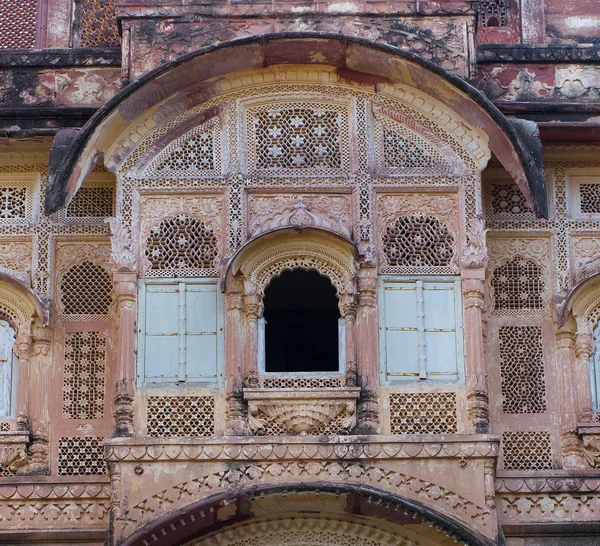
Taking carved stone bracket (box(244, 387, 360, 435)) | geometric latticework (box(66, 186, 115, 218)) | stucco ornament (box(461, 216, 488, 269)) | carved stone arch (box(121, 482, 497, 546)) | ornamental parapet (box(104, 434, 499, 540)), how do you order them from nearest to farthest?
carved stone arch (box(121, 482, 497, 546)) < ornamental parapet (box(104, 434, 499, 540)) < carved stone bracket (box(244, 387, 360, 435)) < stucco ornament (box(461, 216, 488, 269)) < geometric latticework (box(66, 186, 115, 218))

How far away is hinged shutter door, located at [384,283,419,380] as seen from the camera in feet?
44.5

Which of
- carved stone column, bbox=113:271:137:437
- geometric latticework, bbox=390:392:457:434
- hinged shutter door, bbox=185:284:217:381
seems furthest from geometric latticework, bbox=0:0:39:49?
geometric latticework, bbox=390:392:457:434

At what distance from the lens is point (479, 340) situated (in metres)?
13.6

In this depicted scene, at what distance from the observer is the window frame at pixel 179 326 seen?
13.5 meters

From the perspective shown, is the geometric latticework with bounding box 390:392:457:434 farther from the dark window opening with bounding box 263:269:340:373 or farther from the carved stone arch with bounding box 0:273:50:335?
the dark window opening with bounding box 263:269:340:373

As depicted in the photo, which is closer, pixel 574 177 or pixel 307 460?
pixel 307 460

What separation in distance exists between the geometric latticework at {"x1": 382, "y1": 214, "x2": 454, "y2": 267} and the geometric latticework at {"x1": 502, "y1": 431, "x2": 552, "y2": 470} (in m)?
1.41

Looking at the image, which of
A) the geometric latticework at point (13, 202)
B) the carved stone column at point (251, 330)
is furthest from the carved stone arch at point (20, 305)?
the carved stone column at point (251, 330)

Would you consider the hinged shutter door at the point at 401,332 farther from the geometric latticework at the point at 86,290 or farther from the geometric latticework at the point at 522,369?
the geometric latticework at the point at 86,290

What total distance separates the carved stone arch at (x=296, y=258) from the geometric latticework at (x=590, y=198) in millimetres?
2070

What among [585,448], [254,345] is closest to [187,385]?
[254,345]

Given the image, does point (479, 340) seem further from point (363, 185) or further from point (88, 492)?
point (88, 492)

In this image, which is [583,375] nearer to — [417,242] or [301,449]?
[417,242]

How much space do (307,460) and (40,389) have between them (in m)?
2.23
